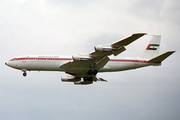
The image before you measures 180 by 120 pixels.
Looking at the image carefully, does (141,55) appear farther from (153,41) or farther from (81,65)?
(81,65)

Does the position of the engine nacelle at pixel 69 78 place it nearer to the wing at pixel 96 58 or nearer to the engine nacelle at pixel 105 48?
the wing at pixel 96 58

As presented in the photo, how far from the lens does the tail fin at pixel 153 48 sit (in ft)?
209

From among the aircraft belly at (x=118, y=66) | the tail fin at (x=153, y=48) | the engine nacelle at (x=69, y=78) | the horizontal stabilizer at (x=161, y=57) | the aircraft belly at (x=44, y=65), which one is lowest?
the engine nacelle at (x=69, y=78)

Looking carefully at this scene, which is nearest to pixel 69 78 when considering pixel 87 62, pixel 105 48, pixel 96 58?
pixel 87 62

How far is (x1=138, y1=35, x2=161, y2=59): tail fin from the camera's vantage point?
63.8m

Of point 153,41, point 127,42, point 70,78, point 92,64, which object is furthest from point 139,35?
point 70,78

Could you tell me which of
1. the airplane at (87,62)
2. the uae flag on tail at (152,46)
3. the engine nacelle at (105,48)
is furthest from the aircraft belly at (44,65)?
the uae flag on tail at (152,46)

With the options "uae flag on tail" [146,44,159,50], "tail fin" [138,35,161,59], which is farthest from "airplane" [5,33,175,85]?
"uae flag on tail" [146,44,159,50]

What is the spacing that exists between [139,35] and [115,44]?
4.61 m

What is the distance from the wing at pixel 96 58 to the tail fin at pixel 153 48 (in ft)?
30.7

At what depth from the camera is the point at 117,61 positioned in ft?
201

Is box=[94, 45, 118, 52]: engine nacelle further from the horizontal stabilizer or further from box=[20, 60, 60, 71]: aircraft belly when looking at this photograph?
box=[20, 60, 60, 71]: aircraft belly

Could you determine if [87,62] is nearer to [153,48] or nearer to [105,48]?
[105,48]

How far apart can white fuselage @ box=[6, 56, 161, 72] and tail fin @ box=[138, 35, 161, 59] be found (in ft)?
7.95
